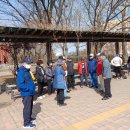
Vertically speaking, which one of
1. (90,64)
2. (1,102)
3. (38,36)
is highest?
(38,36)

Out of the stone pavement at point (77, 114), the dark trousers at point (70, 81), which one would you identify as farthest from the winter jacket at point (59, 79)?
the dark trousers at point (70, 81)

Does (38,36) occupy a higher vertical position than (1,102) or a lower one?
higher

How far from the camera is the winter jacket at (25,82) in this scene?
6.73 meters

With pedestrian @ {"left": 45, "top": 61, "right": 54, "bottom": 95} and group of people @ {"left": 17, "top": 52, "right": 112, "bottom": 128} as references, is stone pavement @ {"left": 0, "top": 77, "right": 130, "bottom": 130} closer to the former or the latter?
group of people @ {"left": 17, "top": 52, "right": 112, "bottom": 128}

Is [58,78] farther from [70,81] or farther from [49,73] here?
[70,81]

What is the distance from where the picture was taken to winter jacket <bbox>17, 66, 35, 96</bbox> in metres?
6.73

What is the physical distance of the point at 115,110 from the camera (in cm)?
799

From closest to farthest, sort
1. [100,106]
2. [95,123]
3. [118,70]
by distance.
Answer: [95,123], [100,106], [118,70]

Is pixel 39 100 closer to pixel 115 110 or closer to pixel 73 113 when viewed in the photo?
pixel 73 113

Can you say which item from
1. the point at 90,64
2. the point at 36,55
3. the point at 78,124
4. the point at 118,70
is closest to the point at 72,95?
the point at 90,64

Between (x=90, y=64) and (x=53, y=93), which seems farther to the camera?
(x=90, y=64)

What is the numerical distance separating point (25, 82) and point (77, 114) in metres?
2.05

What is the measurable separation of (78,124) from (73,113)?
122cm

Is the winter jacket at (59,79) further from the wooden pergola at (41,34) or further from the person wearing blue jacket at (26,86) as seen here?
the wooden pergola at (41,34)
